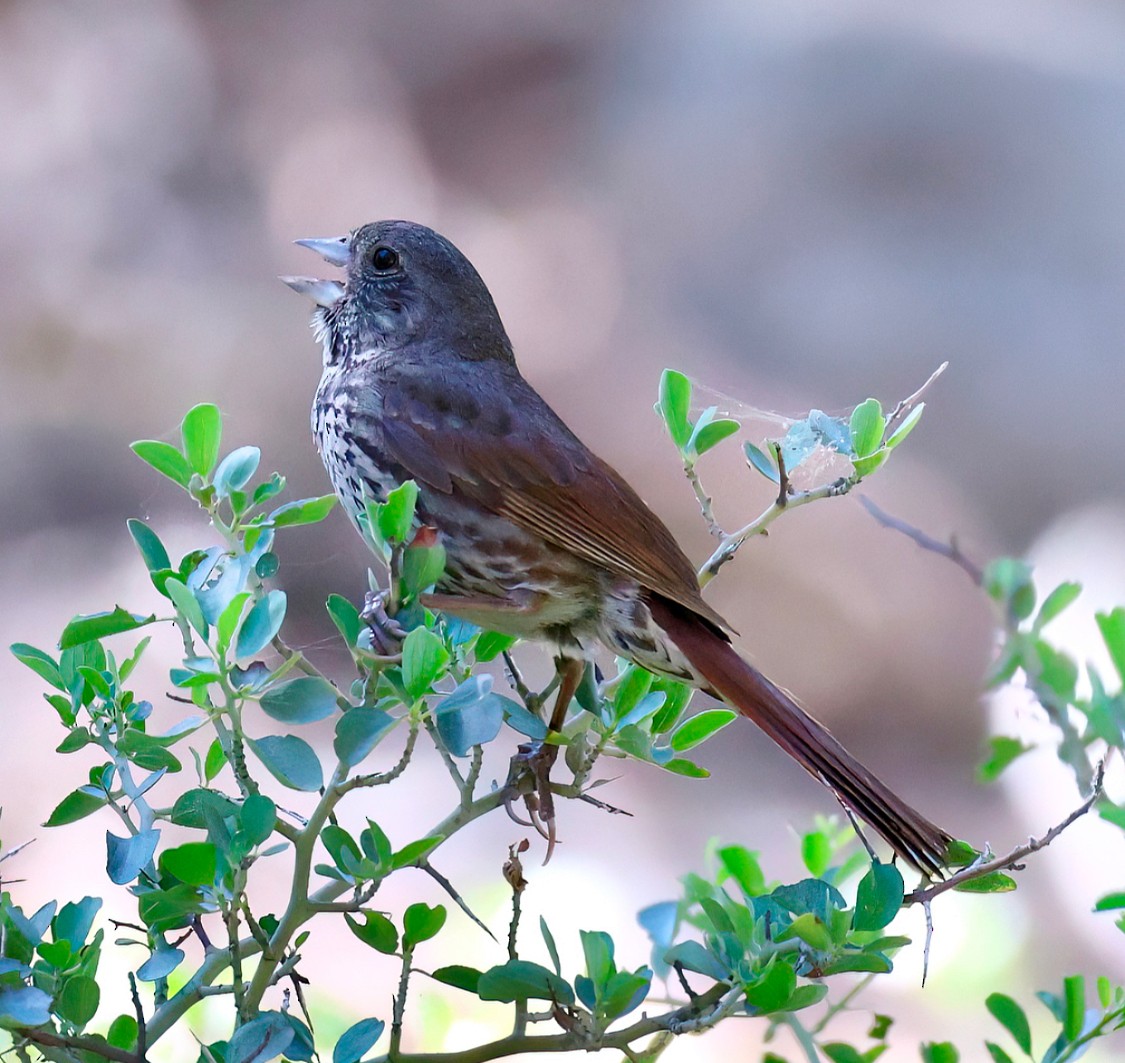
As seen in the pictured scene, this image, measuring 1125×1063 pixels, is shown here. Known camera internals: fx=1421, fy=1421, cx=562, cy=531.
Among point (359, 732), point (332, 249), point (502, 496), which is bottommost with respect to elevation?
point (359, 732)

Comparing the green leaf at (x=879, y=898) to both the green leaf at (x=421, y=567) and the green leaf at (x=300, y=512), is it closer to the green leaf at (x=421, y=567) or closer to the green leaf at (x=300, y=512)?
the green leaf at (x=421, y=567)

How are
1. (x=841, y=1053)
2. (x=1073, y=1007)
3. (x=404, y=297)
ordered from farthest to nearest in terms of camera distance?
(x=404, y=297) → (x=841, y=1053) → (x=1073, y=1007)

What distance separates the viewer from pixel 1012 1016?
149 centimetres

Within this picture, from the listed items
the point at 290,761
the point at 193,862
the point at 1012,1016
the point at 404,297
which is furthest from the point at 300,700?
the point at 404,297

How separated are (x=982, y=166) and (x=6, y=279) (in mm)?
3944

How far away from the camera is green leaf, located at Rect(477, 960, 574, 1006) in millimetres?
1301

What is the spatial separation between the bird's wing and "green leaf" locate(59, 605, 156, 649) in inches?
33.9

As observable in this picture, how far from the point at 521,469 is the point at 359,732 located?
1020 millimetres

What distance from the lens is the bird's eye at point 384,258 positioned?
100 inches

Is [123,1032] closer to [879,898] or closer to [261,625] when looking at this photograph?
[261,625]

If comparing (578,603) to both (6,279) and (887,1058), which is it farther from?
(6,279)

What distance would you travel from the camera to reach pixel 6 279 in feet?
18.1

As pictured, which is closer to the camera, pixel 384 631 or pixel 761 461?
pixel 384 631

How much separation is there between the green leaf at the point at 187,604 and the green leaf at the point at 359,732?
159 mm
